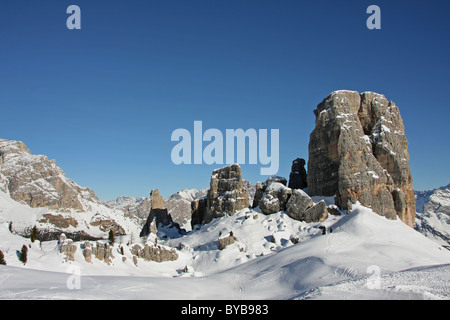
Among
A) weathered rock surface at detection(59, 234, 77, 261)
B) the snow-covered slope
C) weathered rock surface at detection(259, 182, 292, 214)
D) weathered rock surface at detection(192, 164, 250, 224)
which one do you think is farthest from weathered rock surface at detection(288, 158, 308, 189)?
weathered rock surface at detection(59, 234, 77, 261)

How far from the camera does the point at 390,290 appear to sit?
1975cm

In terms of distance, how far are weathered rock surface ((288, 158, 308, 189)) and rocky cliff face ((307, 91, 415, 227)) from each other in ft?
42.4

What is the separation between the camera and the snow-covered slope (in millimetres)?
22469

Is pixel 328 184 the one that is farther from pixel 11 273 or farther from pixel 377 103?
pixel 11 273

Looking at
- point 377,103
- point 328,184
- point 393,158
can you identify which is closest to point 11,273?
point 328,184

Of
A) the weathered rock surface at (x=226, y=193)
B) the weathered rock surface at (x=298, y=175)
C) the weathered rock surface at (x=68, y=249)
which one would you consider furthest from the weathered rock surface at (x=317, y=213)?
the weathered rock surface at (x=68, y=249)

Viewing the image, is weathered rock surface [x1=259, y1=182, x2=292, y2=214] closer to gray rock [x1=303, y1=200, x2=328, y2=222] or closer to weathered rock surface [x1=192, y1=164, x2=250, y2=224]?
gray rock [x1=303, y1=200, x2=328, y2=222]

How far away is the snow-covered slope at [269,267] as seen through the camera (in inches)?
885

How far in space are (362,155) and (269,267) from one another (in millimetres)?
38424

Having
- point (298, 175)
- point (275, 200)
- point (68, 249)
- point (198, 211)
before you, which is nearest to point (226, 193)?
point (275, 200)

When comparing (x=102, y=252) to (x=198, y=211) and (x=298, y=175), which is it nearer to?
(x=198, y=211)

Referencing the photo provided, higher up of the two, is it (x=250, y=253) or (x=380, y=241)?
(x=380, y=241)
